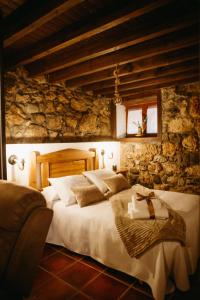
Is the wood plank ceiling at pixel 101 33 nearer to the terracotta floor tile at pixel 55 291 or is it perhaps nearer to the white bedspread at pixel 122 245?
the white bedspread at pixel 122 245

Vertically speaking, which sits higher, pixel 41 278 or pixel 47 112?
pixel 47 112

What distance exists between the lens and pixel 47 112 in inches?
139

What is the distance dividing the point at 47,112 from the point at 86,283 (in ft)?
8.11

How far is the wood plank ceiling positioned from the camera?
1.81 metres

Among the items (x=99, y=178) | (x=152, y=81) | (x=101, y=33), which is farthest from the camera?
(x=152, y=81)

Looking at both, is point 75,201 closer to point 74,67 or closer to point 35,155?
point 35,155

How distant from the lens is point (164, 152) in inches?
166

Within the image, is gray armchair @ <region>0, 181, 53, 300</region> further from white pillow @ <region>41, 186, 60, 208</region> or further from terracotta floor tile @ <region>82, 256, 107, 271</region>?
white pillow @ <region>41, 186, 60, 208</region>

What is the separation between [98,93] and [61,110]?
100cm

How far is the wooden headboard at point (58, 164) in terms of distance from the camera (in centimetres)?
319

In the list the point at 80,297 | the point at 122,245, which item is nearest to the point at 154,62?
the point at 122,245

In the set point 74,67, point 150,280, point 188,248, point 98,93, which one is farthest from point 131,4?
point 98,93

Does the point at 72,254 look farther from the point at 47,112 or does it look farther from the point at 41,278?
the point at 47,112

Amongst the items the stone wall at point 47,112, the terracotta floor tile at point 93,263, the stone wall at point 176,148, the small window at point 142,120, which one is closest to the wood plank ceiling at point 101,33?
the stone wall at point 47,112
